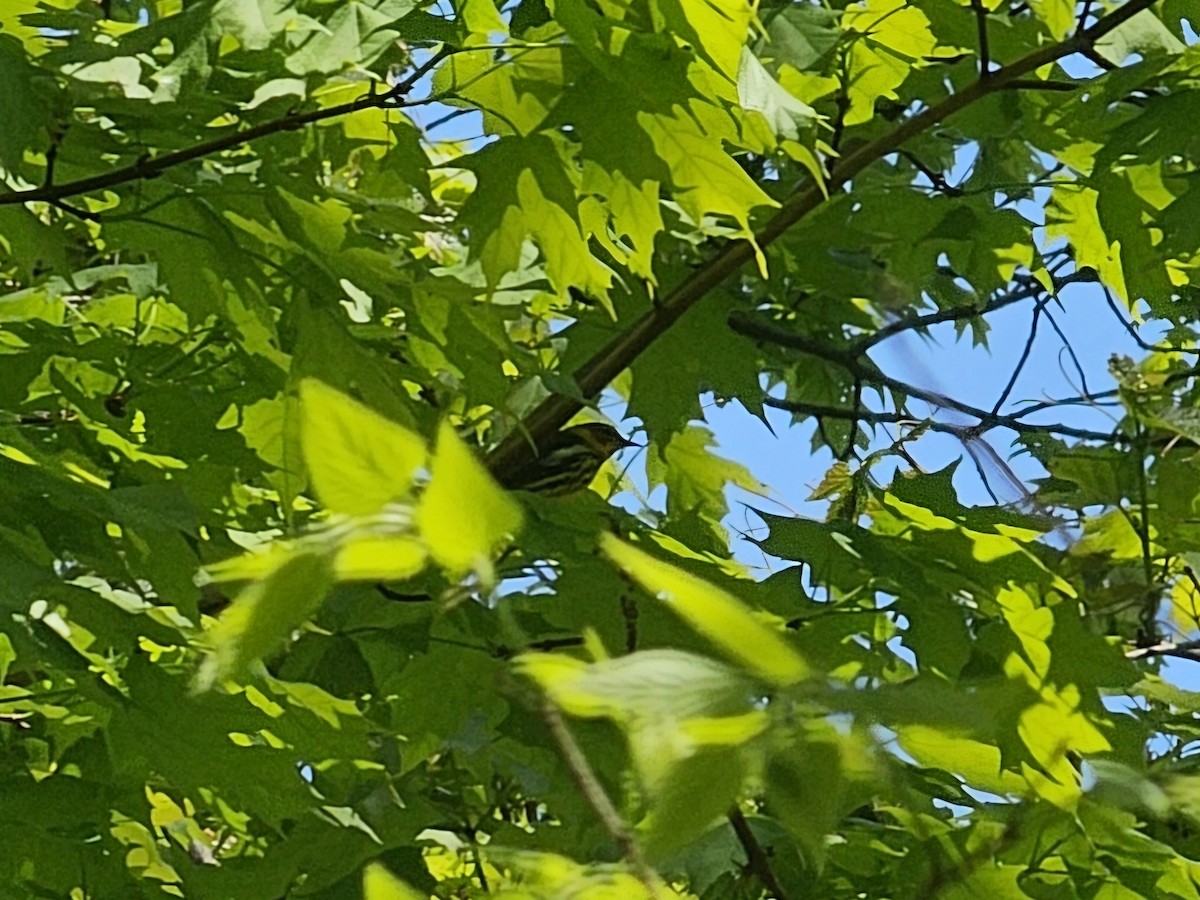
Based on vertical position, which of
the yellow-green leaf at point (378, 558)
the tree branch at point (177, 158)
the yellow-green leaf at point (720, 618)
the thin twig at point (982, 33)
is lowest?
the yellow-green leaf at point (378, 558)

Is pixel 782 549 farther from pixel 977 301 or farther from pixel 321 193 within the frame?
pixel 977 301

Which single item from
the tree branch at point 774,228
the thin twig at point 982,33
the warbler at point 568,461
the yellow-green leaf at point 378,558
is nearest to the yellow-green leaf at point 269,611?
the yellow-green leaf at point 378,558

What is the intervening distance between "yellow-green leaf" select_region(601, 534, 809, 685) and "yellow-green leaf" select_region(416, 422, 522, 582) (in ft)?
0.09

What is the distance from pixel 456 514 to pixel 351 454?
3cm

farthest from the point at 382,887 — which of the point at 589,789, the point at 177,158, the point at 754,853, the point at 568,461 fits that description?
the point at 568,461

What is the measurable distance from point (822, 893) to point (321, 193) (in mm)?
603

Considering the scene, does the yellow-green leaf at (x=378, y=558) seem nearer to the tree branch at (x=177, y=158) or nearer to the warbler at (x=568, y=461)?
the tree branch at (x=177, y=158)

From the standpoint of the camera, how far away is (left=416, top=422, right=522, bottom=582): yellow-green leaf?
0.92ft

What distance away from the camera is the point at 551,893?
39cm

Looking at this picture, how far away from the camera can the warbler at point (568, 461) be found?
1.43 meters

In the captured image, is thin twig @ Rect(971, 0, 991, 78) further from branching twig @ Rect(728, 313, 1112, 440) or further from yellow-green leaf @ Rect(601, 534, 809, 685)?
yellow-green leaf @ Rect(601, 534, 809, 685)

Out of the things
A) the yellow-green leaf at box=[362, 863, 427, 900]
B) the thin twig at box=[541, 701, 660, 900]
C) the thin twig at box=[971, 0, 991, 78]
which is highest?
the thin twig at box=[971, 0, 991, 78]

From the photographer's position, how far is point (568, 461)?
1.50 meters

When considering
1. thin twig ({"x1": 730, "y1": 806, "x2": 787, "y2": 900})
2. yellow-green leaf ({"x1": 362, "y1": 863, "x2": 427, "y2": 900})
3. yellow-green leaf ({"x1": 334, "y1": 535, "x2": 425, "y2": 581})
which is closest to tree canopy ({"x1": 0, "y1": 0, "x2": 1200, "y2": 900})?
thin twig ({"x1": 730, "y1": 806, "x2": 787, "y2": 900})
